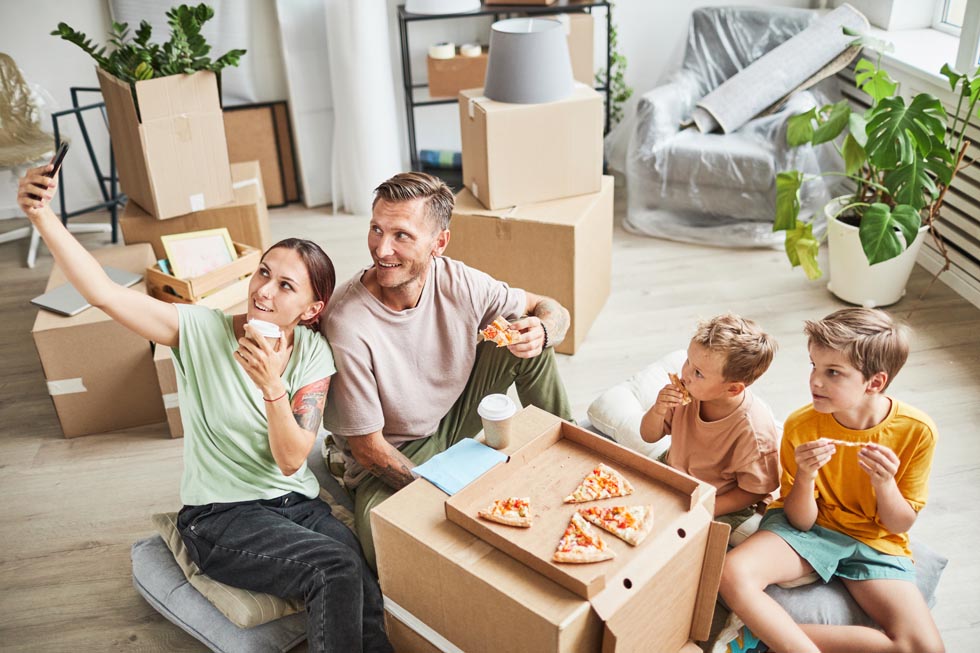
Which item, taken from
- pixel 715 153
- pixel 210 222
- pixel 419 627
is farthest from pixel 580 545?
pixel 715 153

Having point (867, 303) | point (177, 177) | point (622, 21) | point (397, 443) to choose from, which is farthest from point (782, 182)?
point (177, 177)

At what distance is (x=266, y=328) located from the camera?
183 cm

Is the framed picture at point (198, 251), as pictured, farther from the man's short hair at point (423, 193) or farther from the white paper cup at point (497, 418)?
the white paper cup at point (497, 418)

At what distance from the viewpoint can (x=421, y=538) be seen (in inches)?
62.9

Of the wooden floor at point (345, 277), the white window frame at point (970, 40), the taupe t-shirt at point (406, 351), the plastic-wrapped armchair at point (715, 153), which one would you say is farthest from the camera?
the plastic-wrapped armchair at point (715, 153)

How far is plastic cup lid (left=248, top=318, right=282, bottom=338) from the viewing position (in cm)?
181

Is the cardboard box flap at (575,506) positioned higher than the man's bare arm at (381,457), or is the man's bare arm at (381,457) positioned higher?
the cardboard box flap at (575,506)

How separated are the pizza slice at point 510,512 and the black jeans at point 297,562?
1.44ft

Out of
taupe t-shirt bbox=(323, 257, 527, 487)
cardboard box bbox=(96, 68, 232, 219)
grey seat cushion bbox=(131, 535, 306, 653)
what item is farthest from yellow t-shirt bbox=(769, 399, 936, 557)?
cardboard box bbox=(96, 68, 232, 219)

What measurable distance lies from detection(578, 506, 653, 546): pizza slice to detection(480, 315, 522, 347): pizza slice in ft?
1.86

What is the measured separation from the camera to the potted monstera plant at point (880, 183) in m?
2.96

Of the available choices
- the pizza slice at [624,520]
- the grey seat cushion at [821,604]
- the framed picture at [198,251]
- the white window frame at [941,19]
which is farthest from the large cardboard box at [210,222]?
the white window frame at [941,19]

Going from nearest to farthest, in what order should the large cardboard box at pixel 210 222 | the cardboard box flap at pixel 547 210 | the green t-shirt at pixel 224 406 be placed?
the green t-shirt at pixel 224 406 < the cardboard box flap at pixel 547 210 < the large cardboard box at pixel 210 222

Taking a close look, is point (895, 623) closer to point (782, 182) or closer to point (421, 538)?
point (421, 538)
